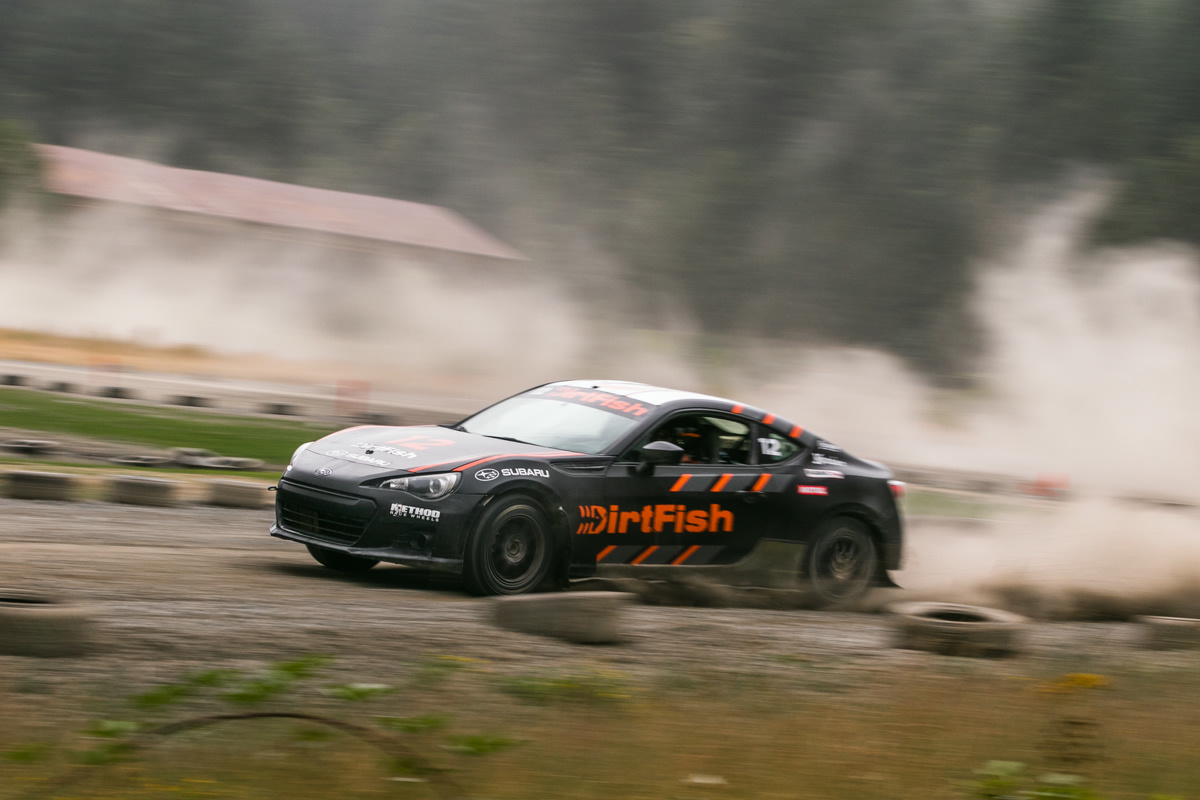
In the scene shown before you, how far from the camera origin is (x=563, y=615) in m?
6.88

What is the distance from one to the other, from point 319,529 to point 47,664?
108 inches

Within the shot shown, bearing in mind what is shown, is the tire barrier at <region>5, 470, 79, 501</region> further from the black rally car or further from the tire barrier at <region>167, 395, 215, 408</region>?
the tire barrier at <region>167, 395, 215, 408</region>

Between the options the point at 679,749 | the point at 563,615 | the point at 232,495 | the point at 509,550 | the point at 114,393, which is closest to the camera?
the point at 679,749

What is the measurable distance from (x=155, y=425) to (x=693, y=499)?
1245cm

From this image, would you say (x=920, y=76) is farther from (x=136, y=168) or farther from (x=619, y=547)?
(x=619, y=547)

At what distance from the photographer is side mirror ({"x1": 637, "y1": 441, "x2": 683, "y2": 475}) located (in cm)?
833

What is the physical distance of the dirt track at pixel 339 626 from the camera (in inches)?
228

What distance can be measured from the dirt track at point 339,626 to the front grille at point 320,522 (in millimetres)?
319

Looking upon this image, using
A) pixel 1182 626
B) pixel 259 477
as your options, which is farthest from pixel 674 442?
pixel 259 477

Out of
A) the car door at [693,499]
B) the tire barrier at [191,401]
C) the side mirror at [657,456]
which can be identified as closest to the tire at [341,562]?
the car door at [693,499]

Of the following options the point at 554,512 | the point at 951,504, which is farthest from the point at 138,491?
the point at 951,504

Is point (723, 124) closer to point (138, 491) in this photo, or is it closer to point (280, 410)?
point (280, 410)

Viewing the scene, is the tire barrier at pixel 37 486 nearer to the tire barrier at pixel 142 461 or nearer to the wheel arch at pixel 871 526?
the tire barrier at pixel 142 461

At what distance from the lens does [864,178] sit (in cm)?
4609
